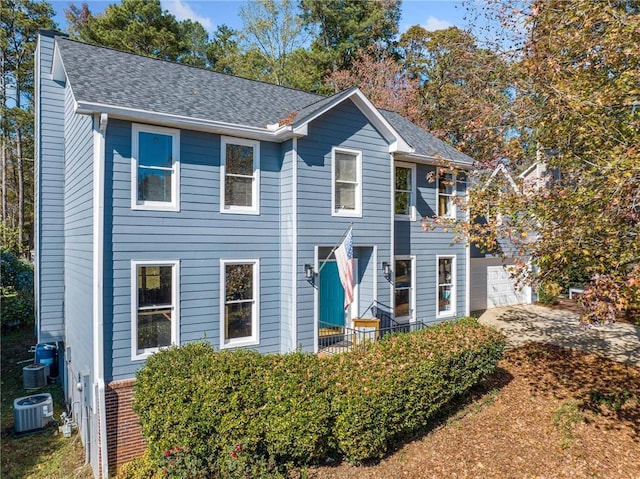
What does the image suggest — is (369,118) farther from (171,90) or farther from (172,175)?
(172,175)

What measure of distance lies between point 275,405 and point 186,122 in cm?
577

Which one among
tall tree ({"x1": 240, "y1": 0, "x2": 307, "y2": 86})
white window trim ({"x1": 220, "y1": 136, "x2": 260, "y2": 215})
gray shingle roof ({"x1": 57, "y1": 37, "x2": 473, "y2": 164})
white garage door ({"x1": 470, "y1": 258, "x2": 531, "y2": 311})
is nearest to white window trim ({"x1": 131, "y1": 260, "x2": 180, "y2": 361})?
white window trim ({"x1": 220, "y1": 136, "x2": 260, "y2": 215})

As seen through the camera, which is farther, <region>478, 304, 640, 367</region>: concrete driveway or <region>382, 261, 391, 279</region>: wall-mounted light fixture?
<region>478, 304, 640, 367</region>: concrete driveway

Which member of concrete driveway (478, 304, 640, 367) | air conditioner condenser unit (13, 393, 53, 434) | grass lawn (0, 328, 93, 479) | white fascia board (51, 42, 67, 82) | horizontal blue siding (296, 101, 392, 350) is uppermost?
white fascia board (51, 42, 67, 82)

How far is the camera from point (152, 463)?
669cm

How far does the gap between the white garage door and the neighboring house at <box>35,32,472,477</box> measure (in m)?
5.50

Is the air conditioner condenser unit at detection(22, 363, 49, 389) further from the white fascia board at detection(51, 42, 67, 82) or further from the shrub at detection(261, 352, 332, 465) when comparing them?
the shrub at detection(261, 352, 332, 465)

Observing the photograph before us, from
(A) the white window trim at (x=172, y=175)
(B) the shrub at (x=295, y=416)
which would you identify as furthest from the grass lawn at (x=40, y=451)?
(A) the white window trim at (x=172, y=175)

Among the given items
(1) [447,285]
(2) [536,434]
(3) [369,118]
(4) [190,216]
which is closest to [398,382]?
(2) [536,434]

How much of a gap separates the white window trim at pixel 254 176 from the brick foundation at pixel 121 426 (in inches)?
160

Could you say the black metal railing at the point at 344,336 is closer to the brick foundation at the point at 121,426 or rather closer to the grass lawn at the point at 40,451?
the brick foundation at the point at 121,426

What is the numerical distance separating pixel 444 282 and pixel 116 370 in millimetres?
9960

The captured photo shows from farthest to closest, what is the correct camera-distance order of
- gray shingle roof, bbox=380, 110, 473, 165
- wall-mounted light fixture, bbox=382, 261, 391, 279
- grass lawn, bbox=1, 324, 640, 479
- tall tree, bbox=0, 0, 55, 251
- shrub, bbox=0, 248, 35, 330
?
tall tree, bbox=0, 0, 55, 251 < shrub, bbox=0, 248, 35, 330 < gray shingle roof, bbox=380, 110, 473, 165 < wall-mounted light fixture, bbox=382, 261, 391, 279 < grass lawn, bbox=1, 324, 640, 479

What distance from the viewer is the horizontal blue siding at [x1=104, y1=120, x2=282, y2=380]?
7430mm
